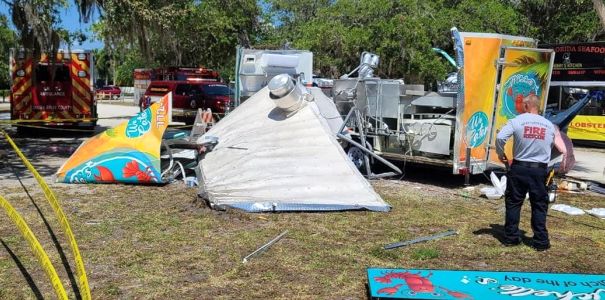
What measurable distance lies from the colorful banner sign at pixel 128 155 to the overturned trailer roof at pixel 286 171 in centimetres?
100

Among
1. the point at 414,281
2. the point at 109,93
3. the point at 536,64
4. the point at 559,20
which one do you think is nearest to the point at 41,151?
the point at 536,64

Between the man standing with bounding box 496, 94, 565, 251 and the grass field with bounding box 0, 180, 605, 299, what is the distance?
339mm

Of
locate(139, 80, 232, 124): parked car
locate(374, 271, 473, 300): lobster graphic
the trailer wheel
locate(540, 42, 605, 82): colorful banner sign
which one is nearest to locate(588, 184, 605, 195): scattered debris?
the trailer wheel

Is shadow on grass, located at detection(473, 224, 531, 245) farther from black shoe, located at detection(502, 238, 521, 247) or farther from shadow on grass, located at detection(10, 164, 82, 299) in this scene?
shadow on grass, located at detection(10, 164, 82, 299)

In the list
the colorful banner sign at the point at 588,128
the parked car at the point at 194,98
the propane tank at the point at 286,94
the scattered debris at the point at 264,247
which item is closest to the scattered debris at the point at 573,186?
the propane tank at the point at 286,94

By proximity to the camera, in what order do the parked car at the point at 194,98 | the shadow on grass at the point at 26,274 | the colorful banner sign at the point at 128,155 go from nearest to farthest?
1. the shadow on grass at the point at 26,274
2. the colorful banner sign at the point at 128,155
3. the parked car at the point at 194,98

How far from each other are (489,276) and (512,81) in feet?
18.0

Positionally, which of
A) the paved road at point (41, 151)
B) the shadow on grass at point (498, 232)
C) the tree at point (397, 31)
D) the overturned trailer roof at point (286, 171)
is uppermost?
the tree at point (397, 31)

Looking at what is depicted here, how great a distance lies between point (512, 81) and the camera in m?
9.75

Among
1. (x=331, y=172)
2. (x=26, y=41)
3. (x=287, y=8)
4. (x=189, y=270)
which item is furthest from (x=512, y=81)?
(x=287, y=8)

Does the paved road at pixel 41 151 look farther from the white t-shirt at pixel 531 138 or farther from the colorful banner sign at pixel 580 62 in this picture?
the colorful banner sign at pixel 580 62

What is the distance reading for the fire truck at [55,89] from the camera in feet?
56.5

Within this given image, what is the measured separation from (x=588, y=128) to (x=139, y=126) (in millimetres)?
14714

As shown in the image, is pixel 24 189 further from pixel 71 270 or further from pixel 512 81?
pixel 512 81
